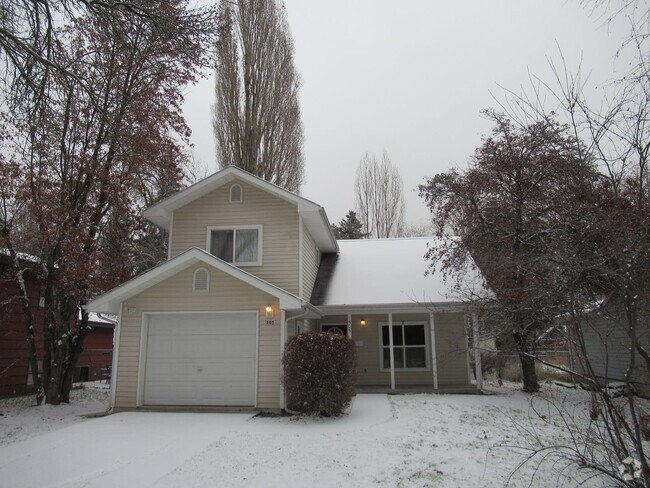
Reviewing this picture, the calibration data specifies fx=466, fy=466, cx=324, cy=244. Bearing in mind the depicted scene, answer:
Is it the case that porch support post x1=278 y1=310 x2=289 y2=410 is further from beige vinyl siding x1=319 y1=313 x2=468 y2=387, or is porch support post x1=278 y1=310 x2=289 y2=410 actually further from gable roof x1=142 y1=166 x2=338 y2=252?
beige vinyl siding x1=319 y1=313 x2=468 y2=387

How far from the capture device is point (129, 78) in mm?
13391

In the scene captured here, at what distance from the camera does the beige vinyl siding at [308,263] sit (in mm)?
12852

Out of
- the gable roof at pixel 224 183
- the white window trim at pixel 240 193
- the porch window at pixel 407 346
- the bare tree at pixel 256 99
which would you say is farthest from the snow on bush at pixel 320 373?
the bare tree at pixel 256 99

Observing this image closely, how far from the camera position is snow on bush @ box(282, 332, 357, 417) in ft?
30.7

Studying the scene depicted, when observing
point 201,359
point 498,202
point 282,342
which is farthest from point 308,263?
point 498,202

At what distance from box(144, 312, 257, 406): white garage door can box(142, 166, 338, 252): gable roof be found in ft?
10.7

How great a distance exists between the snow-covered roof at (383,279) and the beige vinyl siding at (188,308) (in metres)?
3.00

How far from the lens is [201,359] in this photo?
10961 millimetres

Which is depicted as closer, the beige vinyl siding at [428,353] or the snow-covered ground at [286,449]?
the snow-covered ground at [286,449]

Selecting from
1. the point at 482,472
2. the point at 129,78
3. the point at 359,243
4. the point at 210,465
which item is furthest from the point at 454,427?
the point at 129,78

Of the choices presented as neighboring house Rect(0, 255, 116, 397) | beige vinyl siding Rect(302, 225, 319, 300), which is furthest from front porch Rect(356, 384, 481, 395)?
neighboring house Rect(0, 255, 116, 397)

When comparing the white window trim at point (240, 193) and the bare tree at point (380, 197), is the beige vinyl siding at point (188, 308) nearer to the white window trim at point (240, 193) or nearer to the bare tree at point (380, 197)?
the white window trim at point (240, 193)

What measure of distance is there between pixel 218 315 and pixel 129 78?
7.50m

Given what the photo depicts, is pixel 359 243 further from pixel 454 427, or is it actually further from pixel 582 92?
pixel 582 92
